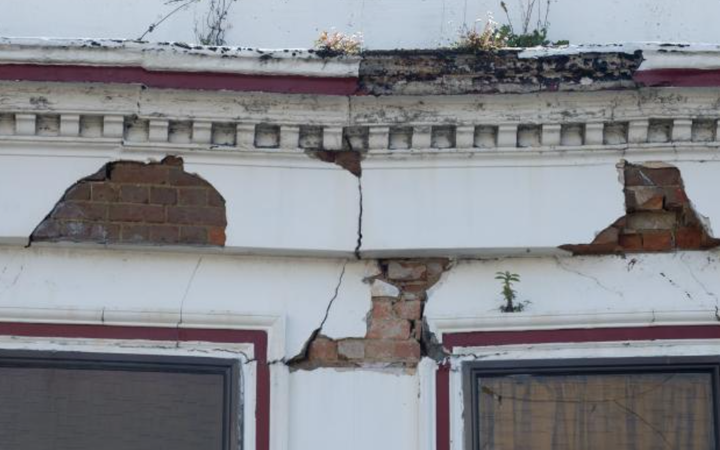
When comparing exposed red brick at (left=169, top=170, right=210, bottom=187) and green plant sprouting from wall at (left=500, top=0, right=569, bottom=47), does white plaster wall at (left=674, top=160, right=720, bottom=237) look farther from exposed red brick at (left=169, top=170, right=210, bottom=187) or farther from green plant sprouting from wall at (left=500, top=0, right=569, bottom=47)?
exposed red brick at (left=169, top=170, right=210, bottom=187)

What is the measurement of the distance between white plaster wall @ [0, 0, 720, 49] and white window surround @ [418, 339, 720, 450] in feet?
5.13

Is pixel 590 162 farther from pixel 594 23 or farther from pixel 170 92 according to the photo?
pixel 170 92

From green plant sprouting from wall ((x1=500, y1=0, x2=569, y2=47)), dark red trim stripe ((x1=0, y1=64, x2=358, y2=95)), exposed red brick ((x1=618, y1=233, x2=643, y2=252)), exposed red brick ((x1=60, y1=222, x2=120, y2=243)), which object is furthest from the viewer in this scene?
green plant sprouting from wall ((x1=500, y1=0, x2=569, y2=47))

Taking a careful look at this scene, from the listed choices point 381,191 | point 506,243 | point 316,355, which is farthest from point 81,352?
point 506,243

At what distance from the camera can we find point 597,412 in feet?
20.7

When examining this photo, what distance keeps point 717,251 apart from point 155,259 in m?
2.51

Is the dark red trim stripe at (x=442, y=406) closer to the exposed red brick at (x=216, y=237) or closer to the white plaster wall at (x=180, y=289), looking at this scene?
the white plaster wall at (x=180, y=289)

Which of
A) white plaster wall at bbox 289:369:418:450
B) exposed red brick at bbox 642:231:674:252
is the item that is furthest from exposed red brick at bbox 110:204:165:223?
exposed red brick at bbox 642:231:674:252

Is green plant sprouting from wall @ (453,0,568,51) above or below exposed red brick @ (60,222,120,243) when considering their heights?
above

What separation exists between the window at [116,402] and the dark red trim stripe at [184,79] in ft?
3.95

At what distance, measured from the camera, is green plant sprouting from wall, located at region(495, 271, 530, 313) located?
6.35m

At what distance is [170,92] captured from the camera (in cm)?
632

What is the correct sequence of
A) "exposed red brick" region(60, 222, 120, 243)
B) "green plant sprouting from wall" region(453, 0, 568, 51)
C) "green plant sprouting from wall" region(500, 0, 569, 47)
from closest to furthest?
"exposed red brick" region(60, 222, 120, 243)
"green plant sprouting from wall" region(453, 0, 568, 51)
"green plant sprouting from wall" region(500, 0, 569, 47)

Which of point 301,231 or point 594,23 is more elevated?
point 594,23
